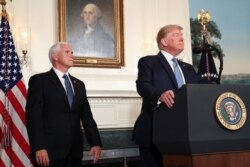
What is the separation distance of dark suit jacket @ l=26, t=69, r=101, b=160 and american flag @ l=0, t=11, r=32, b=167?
2.63 feet

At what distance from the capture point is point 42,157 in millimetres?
3381

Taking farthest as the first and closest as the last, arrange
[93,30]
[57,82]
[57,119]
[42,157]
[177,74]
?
1. [93,30]
2. [57,82]
3. [57,119]
4. [42,157]
5. [177,74]

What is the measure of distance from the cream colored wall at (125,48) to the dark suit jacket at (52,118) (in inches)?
64.0

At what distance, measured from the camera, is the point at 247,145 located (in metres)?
2.55

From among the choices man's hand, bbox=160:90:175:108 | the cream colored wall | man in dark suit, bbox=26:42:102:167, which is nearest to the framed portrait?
the cream colored wall

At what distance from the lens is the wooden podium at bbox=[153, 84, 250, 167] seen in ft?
→ 7.73

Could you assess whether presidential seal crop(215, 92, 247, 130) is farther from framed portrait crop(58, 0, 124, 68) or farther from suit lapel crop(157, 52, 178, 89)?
framed portrait crop(58, 0, 124, 68)

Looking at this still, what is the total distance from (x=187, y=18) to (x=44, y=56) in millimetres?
2514

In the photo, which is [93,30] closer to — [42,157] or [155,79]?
[42,157]

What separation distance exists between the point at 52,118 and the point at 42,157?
0.38 m

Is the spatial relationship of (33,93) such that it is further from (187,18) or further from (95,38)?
(187,18)

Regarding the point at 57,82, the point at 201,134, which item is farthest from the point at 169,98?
the point at 57,82

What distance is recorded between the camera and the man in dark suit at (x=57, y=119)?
347 centimetres

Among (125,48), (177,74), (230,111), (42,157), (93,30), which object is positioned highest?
(93,30)
